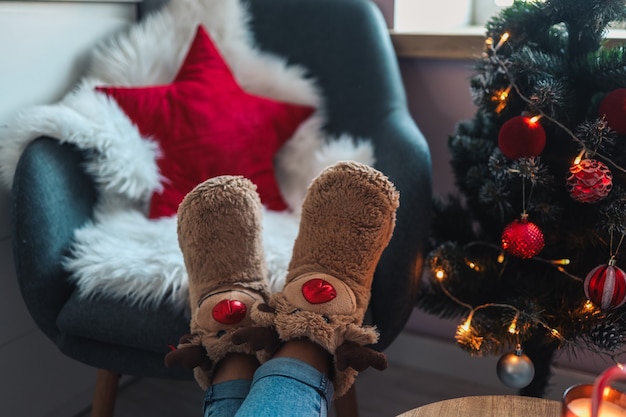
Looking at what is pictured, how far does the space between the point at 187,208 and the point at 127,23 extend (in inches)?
32.8

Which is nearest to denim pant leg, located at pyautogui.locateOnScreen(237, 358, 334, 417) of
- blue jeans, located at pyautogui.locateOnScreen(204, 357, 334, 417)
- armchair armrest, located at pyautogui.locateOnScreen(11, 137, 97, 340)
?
blue jeans, located at pyautogui.locateOnScreen(204, 357, 334, 417)

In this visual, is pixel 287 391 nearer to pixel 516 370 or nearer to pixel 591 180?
pixel 516 370

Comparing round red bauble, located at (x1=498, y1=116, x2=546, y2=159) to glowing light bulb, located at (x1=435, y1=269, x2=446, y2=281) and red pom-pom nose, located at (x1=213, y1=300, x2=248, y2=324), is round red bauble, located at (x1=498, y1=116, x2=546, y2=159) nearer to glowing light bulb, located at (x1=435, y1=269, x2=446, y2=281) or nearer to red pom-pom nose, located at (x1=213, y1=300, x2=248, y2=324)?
glowing light bulb, located at (x1=435, y1=269, x2=446, y2=281)

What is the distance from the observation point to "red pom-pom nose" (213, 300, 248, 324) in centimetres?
80

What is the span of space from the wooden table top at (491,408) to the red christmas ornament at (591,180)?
0.29m

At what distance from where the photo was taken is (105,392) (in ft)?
3.64

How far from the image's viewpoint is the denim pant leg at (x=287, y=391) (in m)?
0.64

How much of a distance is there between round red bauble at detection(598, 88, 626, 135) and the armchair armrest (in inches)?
33.5

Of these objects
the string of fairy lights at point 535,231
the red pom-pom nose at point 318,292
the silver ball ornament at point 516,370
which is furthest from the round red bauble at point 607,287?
the red pom-pom nose at point 318,292

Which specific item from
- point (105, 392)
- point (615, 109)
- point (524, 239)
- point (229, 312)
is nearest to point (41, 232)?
point (105, 392)

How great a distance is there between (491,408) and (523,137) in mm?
374

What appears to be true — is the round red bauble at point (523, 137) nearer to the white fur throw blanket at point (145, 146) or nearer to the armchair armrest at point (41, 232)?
the white fur throw blanket at point (145, 146)

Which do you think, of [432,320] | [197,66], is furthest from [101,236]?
[432,320]

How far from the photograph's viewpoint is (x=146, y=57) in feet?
4.42
